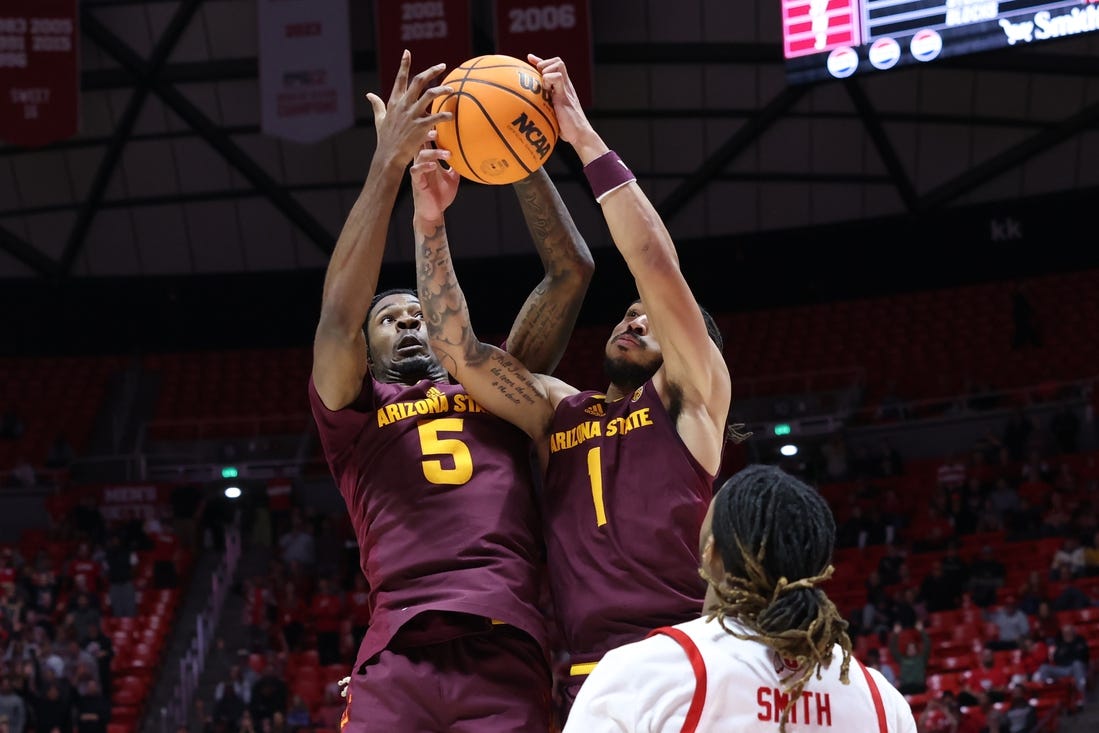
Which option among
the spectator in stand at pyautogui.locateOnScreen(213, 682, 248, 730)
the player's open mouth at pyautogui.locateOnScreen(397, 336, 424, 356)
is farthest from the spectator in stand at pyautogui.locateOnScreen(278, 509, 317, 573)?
the player's open mouth at pyautogui.locateOnScreen(397, 336, 424, 356)

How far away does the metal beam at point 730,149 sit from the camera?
2062cm

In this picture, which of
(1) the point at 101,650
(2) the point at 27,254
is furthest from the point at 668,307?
(2) the point at 27,254

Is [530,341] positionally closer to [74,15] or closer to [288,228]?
[74,15]

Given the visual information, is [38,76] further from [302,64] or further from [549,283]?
[549,283]

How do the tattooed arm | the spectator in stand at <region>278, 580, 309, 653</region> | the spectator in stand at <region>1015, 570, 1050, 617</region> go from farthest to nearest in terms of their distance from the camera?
the spectator in stand at <region>278, 580, 309, 653</region> → the spectator in stand at <region>1015, 570, 1050, 617</region> → the tattooed arm

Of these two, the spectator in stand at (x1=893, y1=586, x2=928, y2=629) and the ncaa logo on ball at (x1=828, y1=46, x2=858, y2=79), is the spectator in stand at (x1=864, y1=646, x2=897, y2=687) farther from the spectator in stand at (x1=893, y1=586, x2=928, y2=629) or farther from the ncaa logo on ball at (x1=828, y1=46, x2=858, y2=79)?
the ncaa logo on ball at (x1=828, y1=46, x2=858, y2=79)

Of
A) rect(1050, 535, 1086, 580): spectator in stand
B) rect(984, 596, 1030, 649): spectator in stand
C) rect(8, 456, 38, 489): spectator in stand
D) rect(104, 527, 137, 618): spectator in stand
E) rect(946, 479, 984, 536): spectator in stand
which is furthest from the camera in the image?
rect(8, 456, 38, 489): spectator in stand

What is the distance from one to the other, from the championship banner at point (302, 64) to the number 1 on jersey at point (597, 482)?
12815 millimetres

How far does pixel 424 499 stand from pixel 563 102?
128 centimetres

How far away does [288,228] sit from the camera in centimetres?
2328

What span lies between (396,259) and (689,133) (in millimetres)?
5046

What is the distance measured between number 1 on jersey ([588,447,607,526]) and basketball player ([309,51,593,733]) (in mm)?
269

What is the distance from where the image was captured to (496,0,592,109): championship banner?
1636cm

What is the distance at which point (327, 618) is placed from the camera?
17.7m
